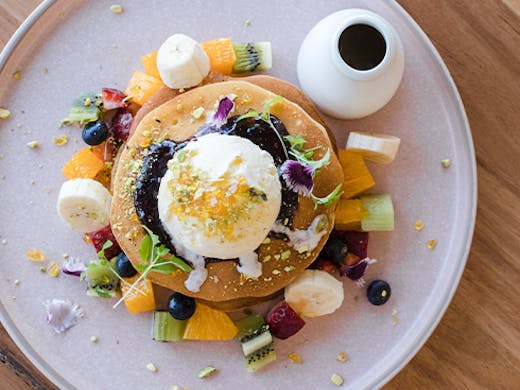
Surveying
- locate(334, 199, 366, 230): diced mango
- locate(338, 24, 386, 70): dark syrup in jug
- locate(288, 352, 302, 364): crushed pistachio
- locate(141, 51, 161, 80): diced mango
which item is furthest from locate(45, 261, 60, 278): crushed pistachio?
locate(338, 24, 386, 70): dark syrup in jug

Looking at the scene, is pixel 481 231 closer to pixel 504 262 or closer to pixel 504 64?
pixel 504 262

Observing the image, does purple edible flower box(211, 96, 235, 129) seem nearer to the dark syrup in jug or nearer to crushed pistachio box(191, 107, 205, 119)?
crushed pistachio box(191, 107, 205, 119)

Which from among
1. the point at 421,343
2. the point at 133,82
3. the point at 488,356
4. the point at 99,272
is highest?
the point at 133,82

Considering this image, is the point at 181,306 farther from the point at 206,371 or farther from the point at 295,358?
the point at 295,358

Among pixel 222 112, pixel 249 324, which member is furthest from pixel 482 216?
pixel 222 112

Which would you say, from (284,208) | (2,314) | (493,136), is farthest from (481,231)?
(2,314)

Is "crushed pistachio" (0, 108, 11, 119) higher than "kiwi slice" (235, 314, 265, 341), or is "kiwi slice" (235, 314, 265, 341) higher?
"crushed pistachio" (0, 108, 11, 119)

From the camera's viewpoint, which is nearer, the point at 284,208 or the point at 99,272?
the point at 284,208
